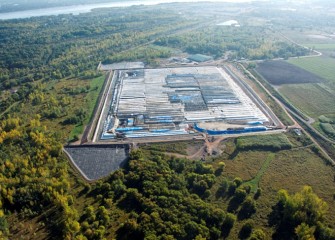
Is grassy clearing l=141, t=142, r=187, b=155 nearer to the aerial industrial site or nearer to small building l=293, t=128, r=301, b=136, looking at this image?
the aerial industrial site

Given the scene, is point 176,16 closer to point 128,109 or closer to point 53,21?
point 53,21

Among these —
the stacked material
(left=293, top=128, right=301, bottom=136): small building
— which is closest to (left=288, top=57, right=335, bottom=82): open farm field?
the stacked material

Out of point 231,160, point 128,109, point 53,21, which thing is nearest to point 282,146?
point 231,160

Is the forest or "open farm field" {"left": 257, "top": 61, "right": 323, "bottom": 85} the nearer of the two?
the forest

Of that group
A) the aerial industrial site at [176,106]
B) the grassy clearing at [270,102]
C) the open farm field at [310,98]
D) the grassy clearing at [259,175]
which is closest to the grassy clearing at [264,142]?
the grassy clearing at [259,175]

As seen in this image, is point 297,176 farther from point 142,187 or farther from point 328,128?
point 142,187

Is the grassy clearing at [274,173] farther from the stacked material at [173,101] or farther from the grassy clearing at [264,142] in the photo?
the stacked material at [173,101]
